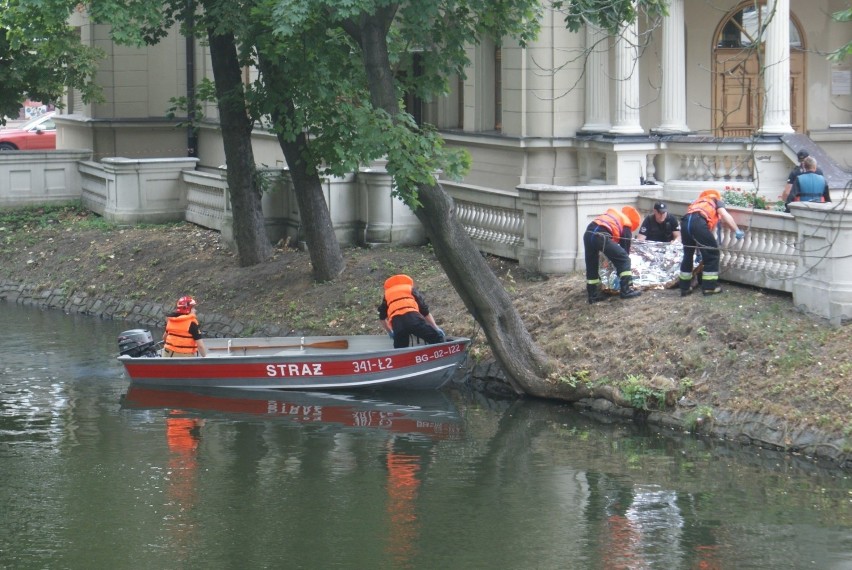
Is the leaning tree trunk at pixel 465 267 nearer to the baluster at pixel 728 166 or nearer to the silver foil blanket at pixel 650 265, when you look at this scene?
the silver foil blanket at pixel 650 265

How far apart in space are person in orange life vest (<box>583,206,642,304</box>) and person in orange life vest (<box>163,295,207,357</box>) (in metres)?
5.38

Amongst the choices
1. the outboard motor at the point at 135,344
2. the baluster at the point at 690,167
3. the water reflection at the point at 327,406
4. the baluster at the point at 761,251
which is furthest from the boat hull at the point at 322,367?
the baluster at the point at 690,167

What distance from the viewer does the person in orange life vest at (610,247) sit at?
18484 millimetres

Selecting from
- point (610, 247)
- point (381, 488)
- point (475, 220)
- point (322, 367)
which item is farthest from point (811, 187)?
point (381, 488)

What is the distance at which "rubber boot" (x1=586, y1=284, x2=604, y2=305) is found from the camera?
1900cm

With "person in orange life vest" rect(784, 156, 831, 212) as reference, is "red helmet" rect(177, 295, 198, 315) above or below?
below

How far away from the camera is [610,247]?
1847 centimetres

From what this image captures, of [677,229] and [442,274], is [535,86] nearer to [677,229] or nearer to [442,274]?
[442,274]

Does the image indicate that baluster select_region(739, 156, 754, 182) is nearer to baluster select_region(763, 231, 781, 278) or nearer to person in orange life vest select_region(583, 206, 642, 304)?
person in orange life vest select_region(583, 206, 642, 304)

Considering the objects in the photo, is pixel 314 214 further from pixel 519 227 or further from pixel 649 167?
pixel 649 167

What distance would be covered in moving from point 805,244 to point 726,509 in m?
4.45

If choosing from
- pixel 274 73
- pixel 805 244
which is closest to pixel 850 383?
pixel 805 244

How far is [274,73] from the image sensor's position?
20.9 metres

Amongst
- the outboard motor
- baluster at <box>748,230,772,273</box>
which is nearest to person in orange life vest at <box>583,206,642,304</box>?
baluster at <box>748,230,772,273</box>
